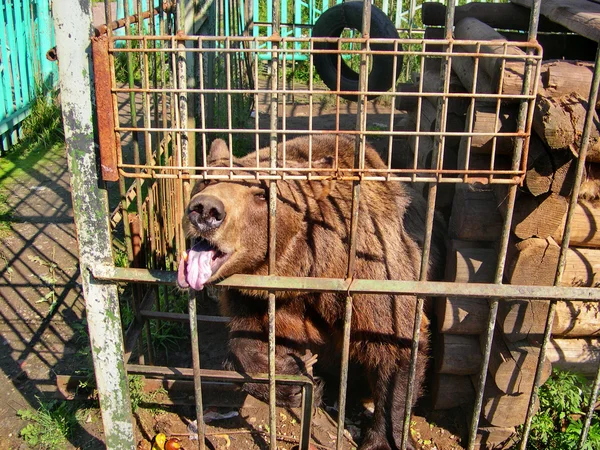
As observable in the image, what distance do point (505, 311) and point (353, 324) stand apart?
881 mm

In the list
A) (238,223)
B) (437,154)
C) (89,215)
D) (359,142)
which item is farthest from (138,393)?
(437,154)

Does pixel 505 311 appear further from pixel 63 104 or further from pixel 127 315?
pixel 127 315

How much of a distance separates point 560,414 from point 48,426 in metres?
3.17

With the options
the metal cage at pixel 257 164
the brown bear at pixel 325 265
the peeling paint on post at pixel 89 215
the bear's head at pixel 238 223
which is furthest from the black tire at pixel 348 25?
the peeling paint on post at pixel 89 215

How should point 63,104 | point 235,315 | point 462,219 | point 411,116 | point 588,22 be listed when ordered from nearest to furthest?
point 63,104 → point 588,22 → point 462,219 → point 235,315 → point 411,116

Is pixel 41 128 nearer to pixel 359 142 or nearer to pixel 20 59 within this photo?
pixel 20 59

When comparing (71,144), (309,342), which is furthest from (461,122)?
(71,144)

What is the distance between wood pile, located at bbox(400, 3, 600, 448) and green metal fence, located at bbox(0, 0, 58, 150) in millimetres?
6851

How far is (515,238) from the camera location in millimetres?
3533

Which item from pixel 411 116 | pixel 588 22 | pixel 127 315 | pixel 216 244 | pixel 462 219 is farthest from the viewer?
pixel 411 116

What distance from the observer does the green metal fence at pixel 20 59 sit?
8.95m

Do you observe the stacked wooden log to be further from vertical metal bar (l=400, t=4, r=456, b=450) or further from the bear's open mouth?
the bear's open mouth

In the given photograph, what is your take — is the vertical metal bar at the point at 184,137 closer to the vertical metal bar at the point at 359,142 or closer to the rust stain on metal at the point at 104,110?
the rust stain on metal at the point at 104,110

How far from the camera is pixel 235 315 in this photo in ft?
13.6
